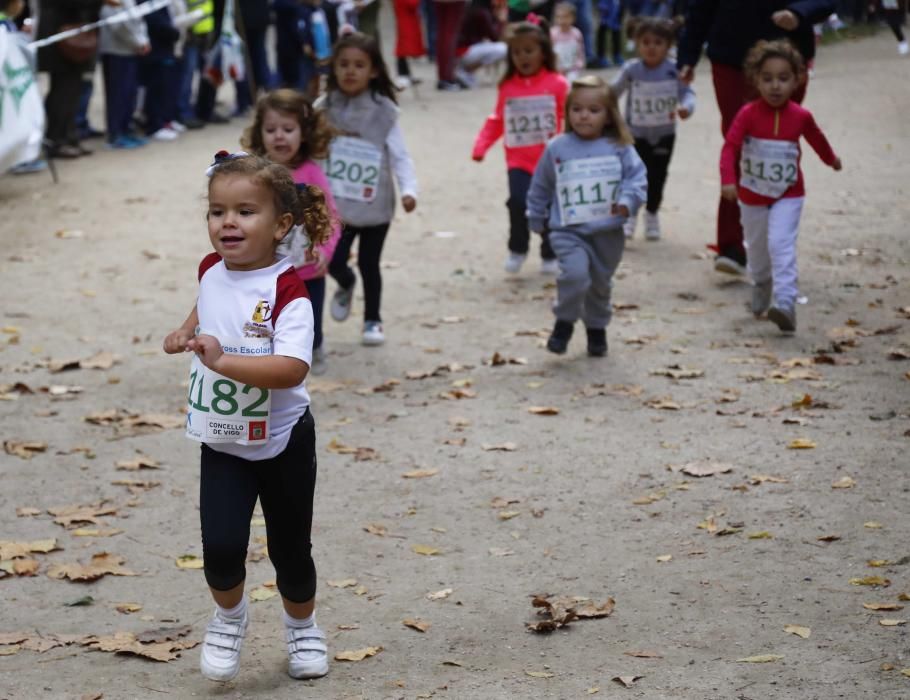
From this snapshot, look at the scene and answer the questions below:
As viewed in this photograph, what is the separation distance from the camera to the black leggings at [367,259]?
899 centimetres

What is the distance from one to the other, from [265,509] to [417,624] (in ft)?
2.61

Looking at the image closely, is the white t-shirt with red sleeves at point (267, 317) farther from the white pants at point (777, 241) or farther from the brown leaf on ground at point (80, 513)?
the white pants at point (777, 241)

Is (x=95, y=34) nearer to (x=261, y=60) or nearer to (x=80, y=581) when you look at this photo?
(x=261, y=60)

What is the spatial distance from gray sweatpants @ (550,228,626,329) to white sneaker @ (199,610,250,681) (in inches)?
168

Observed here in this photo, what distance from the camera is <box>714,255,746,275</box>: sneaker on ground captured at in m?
10.2

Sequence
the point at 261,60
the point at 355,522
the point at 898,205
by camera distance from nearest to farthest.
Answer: the point at 355,522
the point at 898,205
the point at 261,60

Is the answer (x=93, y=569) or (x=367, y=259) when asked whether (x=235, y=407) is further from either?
A: (x=367, y=259)

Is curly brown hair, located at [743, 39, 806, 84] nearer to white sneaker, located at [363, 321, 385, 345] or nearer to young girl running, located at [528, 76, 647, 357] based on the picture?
young girl running, located at [528, 76, 647, 357]

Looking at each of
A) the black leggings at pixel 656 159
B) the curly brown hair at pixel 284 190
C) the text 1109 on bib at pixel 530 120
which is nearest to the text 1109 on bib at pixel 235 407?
the curly brown hair at pixel 284 190

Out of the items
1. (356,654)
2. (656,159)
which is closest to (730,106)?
(656,159)

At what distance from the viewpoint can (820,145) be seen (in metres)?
8.81

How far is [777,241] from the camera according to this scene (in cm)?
879

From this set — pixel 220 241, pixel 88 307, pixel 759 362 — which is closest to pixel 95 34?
pixel 88 307

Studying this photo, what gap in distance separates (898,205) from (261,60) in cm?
928
